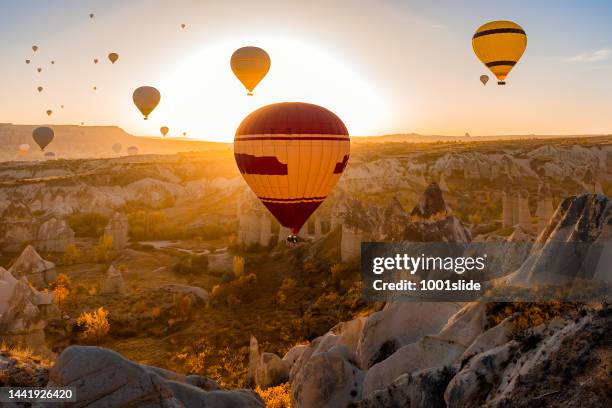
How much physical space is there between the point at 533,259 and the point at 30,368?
433 inches

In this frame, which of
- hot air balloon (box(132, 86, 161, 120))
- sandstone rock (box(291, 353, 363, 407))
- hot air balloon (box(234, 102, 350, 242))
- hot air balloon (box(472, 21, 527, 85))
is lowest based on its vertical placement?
sandstone rock (box(291, 353, 363, 407))

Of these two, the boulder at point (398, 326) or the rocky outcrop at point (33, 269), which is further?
the rocky outcrop at point (33, 269)

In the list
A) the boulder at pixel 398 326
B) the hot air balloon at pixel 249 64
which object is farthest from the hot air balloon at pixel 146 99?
the boulder at pixel 398 326

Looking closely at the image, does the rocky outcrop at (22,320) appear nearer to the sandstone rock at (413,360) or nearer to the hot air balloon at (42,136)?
the sandstone rock at (413,360)

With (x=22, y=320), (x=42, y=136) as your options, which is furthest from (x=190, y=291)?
(x=42, y=136)

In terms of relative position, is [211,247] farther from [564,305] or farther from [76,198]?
[564,305]

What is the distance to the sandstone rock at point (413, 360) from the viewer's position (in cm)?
921

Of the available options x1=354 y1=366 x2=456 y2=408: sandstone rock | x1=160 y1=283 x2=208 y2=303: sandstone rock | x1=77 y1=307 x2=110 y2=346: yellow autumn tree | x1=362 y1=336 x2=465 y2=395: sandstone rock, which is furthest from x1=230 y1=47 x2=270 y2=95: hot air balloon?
x1=354 y1=366 x2=456 y2=408: sandstone rock

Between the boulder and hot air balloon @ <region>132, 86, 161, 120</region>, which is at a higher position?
hot air balloon @ <region>132, 86, 161, 120</region>

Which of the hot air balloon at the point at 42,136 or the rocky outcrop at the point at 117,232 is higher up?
the hot air balloon at the point at 42,136

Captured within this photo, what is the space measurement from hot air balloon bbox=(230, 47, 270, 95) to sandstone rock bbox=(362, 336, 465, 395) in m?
31.2

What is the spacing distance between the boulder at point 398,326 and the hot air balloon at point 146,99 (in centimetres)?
4729

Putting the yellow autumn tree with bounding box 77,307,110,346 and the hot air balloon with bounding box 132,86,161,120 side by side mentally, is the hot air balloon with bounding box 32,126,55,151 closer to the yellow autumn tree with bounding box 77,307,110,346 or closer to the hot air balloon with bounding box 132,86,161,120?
the hot air balloon with bounding box 132,86,161,120

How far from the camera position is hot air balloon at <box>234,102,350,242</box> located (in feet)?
61.9
